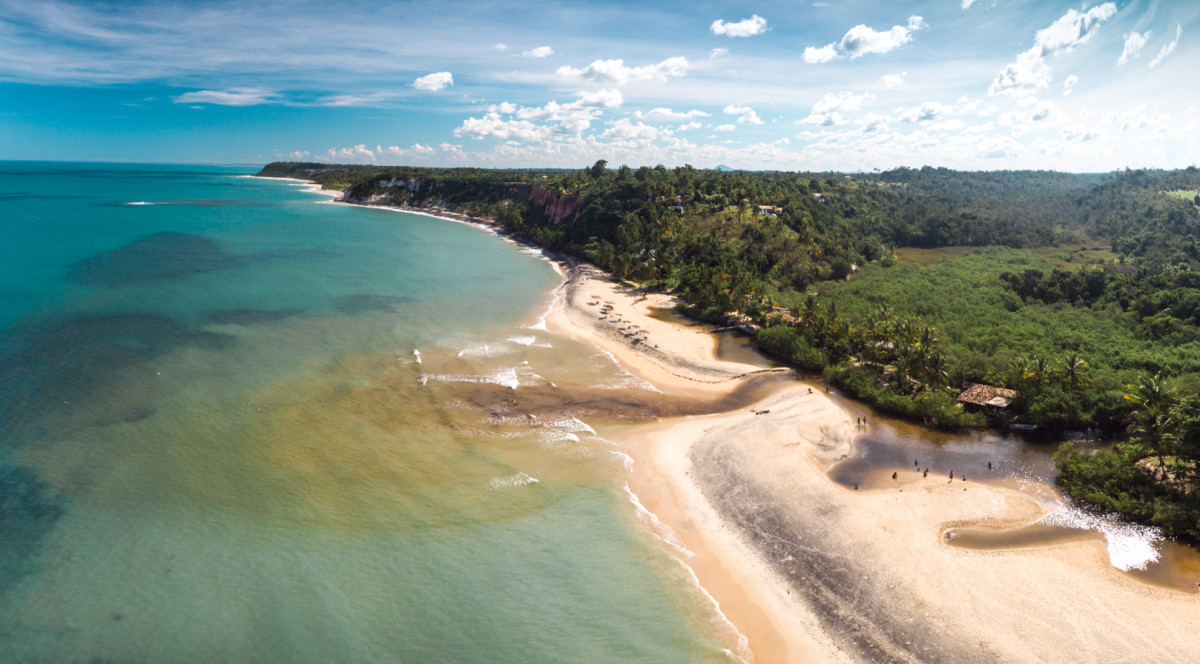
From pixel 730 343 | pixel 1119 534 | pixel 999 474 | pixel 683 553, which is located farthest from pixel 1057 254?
pixel 683 553

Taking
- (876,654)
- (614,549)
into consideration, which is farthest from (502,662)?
(876,654)

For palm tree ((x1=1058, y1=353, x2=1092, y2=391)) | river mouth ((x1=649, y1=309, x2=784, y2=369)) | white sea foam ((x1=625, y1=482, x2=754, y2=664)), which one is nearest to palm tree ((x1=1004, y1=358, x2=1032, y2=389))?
palm tree ((x1=1058, y1=353, x2=1092, y2=391))

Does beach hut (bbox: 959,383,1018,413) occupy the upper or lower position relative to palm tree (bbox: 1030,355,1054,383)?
lower

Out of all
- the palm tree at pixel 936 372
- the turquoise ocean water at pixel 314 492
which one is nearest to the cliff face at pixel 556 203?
the turquoise ocean water at pixel 314 492

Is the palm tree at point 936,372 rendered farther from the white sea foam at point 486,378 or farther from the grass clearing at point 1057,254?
the grass clearing at point 1057,254

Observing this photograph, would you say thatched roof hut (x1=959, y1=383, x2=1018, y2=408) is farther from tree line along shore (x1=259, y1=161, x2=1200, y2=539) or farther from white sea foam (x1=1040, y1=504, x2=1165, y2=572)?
white sea foam (x1=1040, y1=504, x2=1165, y2=572)

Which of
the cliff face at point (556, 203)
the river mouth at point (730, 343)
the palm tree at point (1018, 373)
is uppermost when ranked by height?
the cliff face at point (556, 203)
